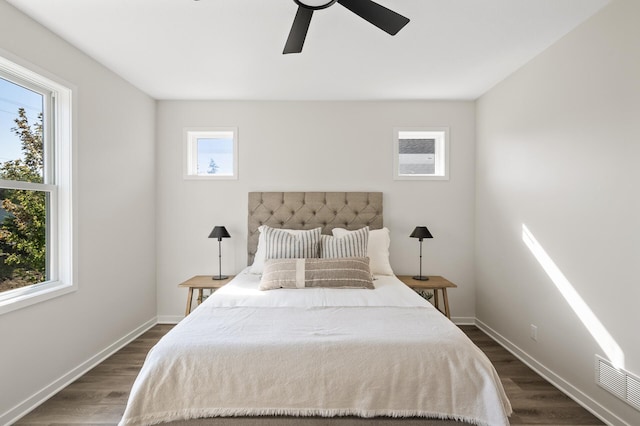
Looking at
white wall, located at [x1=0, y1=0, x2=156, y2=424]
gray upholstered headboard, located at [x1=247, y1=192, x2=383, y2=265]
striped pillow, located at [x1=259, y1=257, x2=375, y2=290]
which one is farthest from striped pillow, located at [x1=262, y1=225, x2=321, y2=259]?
white wall, located at [x1=0, y1=0, x2=156, y2=424]

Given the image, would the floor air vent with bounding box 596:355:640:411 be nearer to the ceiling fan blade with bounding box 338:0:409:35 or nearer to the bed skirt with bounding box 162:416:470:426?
the bed skirt with bounding box 162:416:470:426

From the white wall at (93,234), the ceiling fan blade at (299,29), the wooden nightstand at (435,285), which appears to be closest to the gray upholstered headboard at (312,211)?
the wooden nightstand at (435,285)

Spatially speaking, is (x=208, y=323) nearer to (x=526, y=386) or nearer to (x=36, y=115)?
(x=36, y=115)

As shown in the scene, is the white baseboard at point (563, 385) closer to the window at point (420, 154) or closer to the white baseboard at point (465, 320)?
the white baseboard at point (465, 320)

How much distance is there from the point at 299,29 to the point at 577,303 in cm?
261

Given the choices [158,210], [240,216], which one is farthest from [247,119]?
[158,210]

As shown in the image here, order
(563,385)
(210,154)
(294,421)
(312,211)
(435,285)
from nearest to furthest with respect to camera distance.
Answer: (294,421)
(563,385)
(435,285)
(312,211)
(210,154)

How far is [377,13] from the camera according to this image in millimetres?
1711

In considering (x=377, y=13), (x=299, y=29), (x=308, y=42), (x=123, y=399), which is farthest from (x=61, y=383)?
(x=377, y=13)

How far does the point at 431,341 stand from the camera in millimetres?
1717

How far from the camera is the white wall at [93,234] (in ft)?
7.10

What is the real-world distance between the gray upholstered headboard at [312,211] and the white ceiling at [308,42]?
3.72ft

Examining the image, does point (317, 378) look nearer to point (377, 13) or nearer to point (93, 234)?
point (377, 13)

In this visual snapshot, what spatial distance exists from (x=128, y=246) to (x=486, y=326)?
12.8 feet
